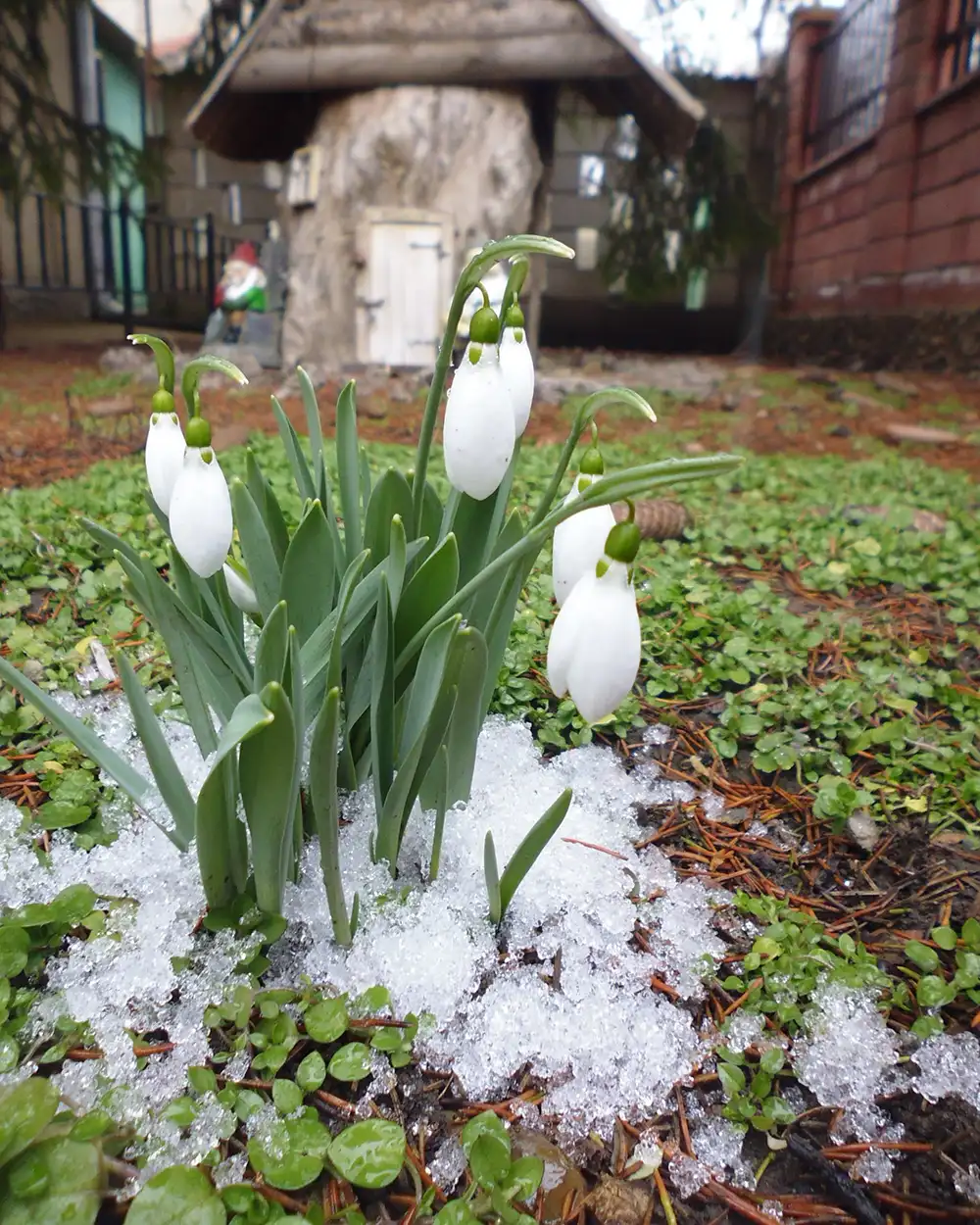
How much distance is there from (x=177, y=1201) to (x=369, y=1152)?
0.18m

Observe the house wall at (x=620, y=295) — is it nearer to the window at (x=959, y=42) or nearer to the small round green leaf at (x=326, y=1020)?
the window at (x=959, y=42)

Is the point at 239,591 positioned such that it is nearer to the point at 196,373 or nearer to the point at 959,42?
the point at 196,373

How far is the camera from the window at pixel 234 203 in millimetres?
12422

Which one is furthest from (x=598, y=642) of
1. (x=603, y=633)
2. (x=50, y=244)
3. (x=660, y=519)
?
(x=50, y=244)

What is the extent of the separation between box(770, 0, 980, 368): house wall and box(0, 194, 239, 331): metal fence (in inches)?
258

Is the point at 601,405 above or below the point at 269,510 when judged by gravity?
above

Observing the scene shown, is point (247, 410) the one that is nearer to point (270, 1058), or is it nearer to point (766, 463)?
point (766, 463)

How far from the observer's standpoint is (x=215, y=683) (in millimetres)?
1122

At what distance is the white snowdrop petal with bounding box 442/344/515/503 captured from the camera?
84cm

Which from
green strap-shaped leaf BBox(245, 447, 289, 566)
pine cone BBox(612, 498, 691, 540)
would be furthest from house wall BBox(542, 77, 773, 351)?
green strap-shaped leaf BBox(245, 447, 289, 566)

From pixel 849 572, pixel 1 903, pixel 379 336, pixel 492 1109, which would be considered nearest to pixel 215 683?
pixel 1 903

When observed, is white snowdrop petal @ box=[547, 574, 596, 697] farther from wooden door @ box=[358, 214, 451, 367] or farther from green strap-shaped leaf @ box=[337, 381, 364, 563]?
wooden door @ box=[358, 214, 451, 367]

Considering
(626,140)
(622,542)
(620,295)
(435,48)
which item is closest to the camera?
(622,542)

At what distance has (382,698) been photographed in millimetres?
1069
